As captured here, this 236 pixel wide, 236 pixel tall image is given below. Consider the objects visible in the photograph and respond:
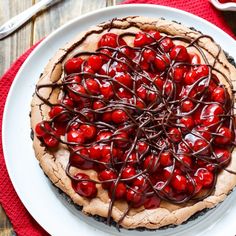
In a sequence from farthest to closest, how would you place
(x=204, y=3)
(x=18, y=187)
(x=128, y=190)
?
(x=204, y=3)
(x=18, y=187)
(x=128, y=190)

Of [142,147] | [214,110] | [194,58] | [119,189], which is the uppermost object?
[194,58]

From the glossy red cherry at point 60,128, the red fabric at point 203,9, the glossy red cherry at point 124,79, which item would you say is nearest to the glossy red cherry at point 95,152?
the glossy red cherry at point 60,128

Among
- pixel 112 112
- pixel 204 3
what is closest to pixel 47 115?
pixel 112 112

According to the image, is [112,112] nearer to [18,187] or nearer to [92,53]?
[92,53]

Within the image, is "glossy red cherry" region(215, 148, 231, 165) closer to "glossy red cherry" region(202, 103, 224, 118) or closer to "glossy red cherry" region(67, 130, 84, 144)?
"glossy red cherry" region(202, 103, 224, 118)

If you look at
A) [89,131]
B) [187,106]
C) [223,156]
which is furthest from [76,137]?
[223,156]

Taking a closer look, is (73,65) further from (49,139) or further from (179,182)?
(179,182)

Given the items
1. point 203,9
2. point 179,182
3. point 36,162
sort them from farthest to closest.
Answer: point 203,9 < point 36,162 < point 179,182
